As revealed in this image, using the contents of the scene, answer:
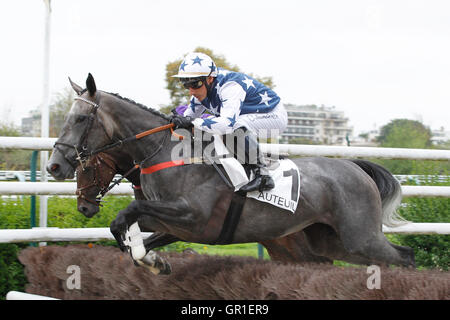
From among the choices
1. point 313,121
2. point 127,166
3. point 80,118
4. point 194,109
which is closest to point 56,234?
point 127,166

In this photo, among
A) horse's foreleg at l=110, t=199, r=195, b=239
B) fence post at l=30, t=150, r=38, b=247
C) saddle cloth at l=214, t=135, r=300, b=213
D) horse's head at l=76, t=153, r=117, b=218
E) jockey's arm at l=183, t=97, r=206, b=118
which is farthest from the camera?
fence post at l=30, t=150, r=38, b=247

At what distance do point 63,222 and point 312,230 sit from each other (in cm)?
219

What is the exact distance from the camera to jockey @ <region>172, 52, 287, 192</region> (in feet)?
13.4

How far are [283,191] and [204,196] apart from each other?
1.97 feet

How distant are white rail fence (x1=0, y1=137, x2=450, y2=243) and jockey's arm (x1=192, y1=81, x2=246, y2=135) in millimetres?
716

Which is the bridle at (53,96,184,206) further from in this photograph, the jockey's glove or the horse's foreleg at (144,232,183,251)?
the horse's foreleg at (144,232,183,251)

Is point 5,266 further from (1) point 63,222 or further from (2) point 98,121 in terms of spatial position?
(2) point 98,121

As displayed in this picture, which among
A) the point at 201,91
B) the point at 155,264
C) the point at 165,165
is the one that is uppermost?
the point at 201,91

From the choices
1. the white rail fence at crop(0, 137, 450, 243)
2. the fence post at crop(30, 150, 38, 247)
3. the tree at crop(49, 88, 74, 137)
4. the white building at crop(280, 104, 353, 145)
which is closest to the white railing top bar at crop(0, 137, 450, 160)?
the white rail fence at crop(0, 137, 450, 243)

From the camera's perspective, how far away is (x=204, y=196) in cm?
409

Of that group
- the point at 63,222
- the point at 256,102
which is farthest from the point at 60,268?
the point at 256,102

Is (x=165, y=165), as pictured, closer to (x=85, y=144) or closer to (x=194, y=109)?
(x=85, y=144)
